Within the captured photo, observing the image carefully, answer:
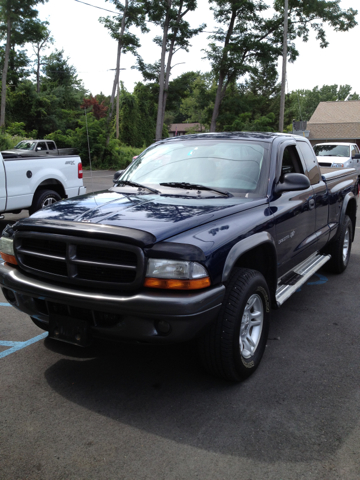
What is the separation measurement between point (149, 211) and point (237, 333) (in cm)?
103

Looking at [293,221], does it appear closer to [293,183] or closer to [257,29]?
[293,183]

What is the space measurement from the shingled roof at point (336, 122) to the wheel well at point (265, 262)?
138 ft

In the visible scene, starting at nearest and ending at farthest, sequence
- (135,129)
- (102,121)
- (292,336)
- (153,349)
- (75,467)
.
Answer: (75,467)
(153,349)
(292,336)
(102,121)
(135,129)

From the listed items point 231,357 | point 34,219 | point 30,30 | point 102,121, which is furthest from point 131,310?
point 30,30

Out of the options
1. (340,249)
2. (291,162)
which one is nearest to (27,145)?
(340,249)

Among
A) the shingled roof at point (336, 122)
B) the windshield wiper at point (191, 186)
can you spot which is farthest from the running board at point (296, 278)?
the shingled roof at point (336, 122)

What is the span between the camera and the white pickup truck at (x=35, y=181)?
8328 mm

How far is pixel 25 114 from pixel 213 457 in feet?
145

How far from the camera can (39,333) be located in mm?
4137

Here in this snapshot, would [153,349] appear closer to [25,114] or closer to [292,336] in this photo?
[292,336]

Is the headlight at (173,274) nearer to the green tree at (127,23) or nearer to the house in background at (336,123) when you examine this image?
the green tree at (127,23)

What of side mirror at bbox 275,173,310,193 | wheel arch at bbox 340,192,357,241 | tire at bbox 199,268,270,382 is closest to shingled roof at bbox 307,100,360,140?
wheel arch at bbox 340,192,357,241

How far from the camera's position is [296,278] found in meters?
4.33

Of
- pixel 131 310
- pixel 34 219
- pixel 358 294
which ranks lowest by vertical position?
pixel 358 294
